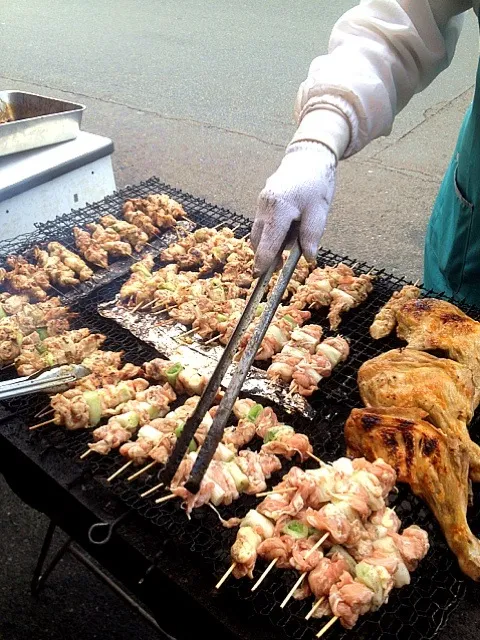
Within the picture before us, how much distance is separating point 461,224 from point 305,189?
119cm

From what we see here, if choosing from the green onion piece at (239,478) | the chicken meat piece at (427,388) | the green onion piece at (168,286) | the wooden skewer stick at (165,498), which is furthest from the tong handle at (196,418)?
the green onion piece at (168,286)

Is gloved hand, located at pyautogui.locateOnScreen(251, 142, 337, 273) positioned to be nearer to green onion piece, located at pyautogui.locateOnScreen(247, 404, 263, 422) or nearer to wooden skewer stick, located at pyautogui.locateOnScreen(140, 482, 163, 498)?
green onion piece, located at pyautogui.locateOnScreen(247, 404, 263, 422)

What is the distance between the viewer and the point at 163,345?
11.1 feet

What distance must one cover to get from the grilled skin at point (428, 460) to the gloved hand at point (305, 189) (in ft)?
2.60

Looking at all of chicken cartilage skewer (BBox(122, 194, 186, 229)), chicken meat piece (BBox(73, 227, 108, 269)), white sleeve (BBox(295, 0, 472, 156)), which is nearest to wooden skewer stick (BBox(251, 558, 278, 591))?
white sleeve (BBox(295, 0, 472, 156))

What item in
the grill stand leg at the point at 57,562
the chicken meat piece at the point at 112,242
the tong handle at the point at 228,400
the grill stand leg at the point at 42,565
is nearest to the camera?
the tong handle at the point at 228,400

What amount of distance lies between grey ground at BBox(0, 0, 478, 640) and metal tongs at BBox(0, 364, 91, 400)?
1.60m

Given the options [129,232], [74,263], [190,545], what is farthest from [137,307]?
[190,545]

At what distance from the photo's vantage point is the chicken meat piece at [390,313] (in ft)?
10.8

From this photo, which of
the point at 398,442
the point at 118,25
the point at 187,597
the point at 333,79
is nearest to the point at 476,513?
the point at 398,442

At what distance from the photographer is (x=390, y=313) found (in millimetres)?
3346

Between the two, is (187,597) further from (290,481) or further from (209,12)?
(209,12)

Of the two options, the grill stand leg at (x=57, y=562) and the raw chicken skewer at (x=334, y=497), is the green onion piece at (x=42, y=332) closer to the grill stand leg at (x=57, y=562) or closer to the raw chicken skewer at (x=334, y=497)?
the grill stand leg at (x=57, y=562)

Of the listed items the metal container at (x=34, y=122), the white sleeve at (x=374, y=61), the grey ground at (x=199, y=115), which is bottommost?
the grey ground at (x=199, y=115)
